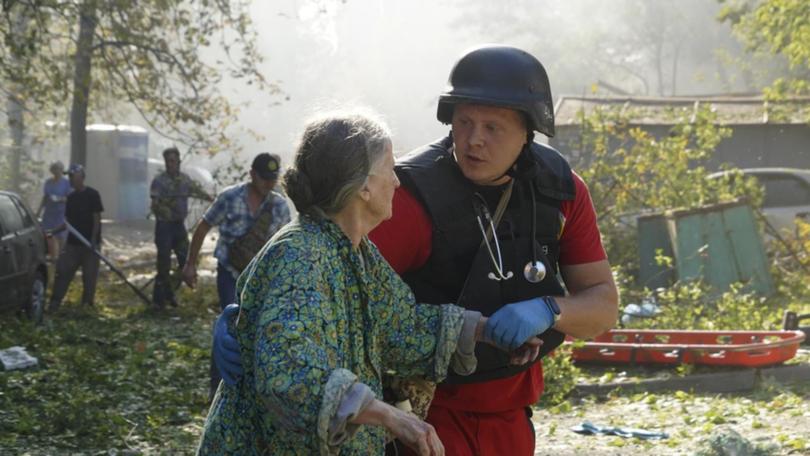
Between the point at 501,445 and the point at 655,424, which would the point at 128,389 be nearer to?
the point at 655,424

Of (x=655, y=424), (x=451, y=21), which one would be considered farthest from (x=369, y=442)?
(x=451, y=21)

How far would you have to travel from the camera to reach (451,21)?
2589 inches

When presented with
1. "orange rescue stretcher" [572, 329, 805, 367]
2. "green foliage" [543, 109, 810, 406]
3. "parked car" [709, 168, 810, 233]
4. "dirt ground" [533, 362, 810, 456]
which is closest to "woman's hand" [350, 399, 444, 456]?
"dirt ground" [533, 362, 810, 456]

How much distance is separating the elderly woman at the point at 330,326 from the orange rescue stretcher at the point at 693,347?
665 centimetres

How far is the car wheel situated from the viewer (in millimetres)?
14250

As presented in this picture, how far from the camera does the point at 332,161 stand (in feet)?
9.83

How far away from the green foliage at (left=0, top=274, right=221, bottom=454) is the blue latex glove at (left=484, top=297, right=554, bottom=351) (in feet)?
15.8

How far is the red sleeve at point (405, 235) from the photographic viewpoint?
358cm

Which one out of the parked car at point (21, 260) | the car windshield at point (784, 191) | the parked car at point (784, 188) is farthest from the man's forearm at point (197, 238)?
the car windshield at point (784, 191)

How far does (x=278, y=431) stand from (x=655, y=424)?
5973 mm

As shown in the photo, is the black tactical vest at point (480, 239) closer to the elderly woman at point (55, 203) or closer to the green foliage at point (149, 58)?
the green foliage at point (149, 58)

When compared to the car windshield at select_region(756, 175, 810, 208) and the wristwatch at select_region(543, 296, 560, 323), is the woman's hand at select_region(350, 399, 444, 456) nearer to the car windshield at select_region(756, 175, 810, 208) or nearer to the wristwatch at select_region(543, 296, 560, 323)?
the wristwatch at select_region(543, 296, 560, 323)

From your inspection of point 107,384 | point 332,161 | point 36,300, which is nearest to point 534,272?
point 332,161

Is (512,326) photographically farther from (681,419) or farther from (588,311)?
(681,419)
